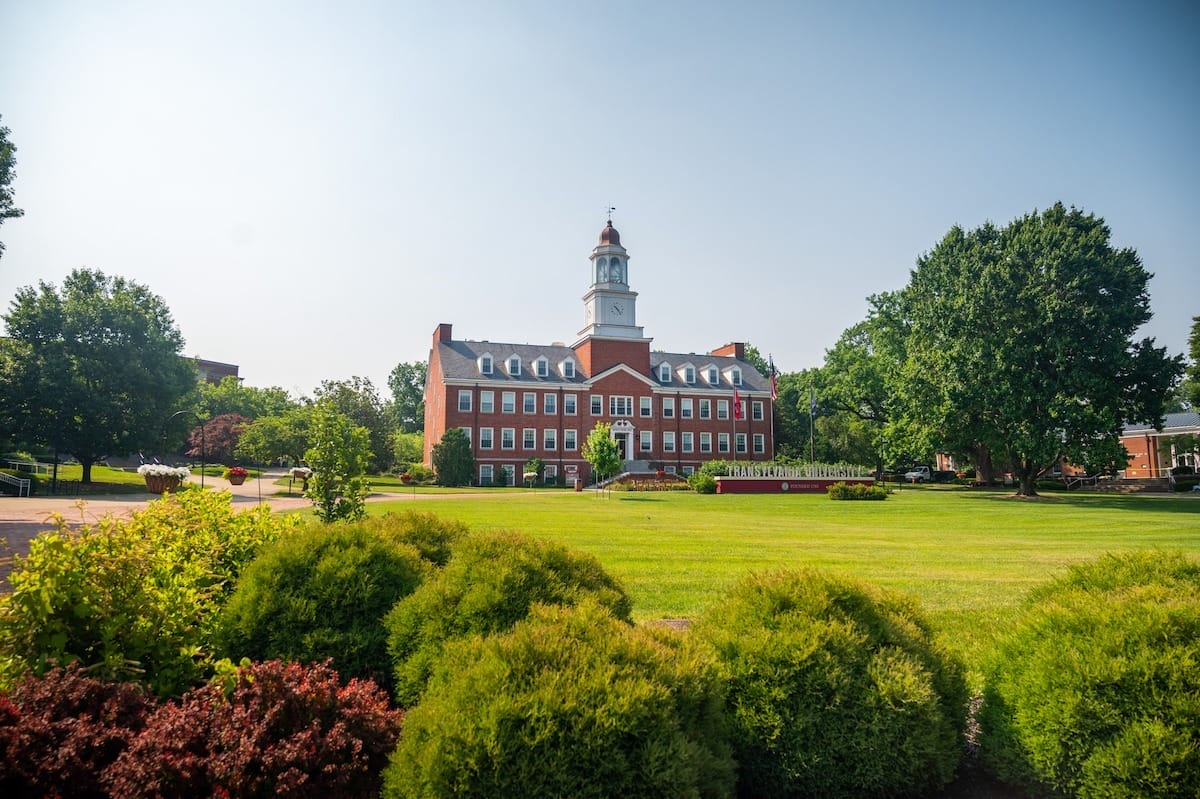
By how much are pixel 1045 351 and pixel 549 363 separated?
36.8 meters

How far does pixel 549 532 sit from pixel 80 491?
93.5ft

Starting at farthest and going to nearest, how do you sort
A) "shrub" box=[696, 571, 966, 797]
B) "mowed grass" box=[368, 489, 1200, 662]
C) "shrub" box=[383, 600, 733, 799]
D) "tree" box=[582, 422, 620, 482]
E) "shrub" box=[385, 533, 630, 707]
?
"tree" box=[582, 422, 620, 482] < "mowed grass" box=[368, 489, 1200, 662] < "shrub" box=[385, 533, 630, 707] < "shrub" box=[696, 571, 966, 797] < "shrub" box=[383, 600, 733, 799]

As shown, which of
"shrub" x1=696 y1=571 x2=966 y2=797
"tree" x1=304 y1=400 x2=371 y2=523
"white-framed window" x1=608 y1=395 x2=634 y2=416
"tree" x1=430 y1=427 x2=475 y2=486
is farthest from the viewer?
"white-framed window" x1=608 y1=395 x2=634 y2=416

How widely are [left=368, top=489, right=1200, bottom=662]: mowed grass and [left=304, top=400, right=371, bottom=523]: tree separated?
3807 mm

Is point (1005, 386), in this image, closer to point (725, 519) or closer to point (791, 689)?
point (725, 519)

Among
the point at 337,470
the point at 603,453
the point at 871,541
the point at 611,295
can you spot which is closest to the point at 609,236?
the point at 611,295

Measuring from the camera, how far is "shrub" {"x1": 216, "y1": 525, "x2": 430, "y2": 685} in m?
4.93

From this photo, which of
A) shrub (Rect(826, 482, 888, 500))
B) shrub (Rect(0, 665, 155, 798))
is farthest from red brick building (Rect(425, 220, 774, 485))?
shrub (Rect(0, 665, 155, 798))

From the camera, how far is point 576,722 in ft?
10.8

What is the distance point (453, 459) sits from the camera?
53.0 meters

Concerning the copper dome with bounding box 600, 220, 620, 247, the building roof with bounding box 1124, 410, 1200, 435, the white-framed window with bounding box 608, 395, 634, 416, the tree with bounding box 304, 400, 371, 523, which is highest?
the copper dome with bounding box 600, 220, 620, 247

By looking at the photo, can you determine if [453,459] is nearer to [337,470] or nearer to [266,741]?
[337,470]

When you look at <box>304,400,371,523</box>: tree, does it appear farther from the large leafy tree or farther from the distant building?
the distant building

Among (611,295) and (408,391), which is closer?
(611,295)
